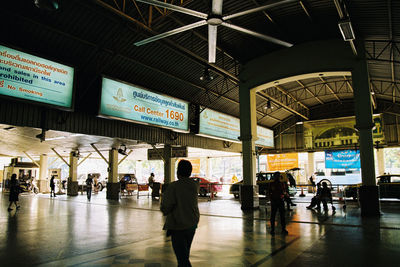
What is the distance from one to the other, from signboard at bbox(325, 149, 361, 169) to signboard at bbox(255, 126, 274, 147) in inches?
199

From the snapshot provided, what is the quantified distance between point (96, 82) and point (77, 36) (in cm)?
228

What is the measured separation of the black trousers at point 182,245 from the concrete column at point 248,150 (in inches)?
392

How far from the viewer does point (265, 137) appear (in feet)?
84.1

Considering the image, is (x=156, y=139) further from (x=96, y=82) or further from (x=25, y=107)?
(x=25, y=107)

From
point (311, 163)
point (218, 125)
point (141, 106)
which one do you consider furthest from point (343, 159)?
point (141, 106)

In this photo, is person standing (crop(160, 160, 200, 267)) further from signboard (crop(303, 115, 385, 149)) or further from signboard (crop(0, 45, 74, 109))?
signboard (crop(303, 115, 385, 149))

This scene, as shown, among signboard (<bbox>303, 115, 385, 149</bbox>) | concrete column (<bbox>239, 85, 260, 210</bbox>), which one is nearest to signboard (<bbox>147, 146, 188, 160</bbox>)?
concrete column (<bbox>239, 85, 260, 210</bbox>)

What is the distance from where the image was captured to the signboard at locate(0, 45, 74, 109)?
9250 millimetres

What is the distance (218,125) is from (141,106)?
6.78 meters

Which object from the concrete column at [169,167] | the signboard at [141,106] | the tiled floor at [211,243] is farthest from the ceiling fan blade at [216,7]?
the concrete column at [169,167]

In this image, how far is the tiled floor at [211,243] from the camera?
16.2 feet

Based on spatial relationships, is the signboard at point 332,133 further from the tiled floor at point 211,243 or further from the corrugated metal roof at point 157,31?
the tiled floor at point 211,243

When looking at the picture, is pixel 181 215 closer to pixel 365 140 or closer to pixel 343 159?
pixel 365 140

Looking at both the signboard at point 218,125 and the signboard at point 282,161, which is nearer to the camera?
the signboard at point 218,125
